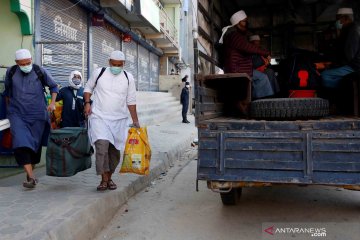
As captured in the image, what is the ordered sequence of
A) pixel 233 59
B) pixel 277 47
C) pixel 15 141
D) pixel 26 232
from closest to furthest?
pixel 26 232, pixel 15 141, pixel 233 59, pixel 277 47

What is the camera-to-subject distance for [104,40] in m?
13.9

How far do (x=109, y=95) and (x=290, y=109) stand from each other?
200cm

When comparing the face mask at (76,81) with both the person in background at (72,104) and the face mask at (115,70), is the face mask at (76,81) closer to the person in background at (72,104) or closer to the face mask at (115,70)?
the person in background at (72,104)

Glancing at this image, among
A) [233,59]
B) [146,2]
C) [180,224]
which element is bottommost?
[180,224]

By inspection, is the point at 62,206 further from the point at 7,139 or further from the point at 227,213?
the point at 227,213

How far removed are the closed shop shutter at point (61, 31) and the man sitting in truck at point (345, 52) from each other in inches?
211

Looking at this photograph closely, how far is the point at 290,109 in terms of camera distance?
3832 millimetres

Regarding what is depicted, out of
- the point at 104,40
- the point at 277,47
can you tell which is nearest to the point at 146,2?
the point at 104,40

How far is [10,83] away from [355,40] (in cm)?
414

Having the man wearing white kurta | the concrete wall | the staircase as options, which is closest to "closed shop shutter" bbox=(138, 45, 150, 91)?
the staircase

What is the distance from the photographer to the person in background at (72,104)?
5.46m

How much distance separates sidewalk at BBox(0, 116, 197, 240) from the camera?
3.08 meters

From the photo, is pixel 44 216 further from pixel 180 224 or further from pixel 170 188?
pixel 170 188

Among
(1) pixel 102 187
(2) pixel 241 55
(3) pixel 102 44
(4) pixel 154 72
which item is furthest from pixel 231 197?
(4) pixel 154 72
